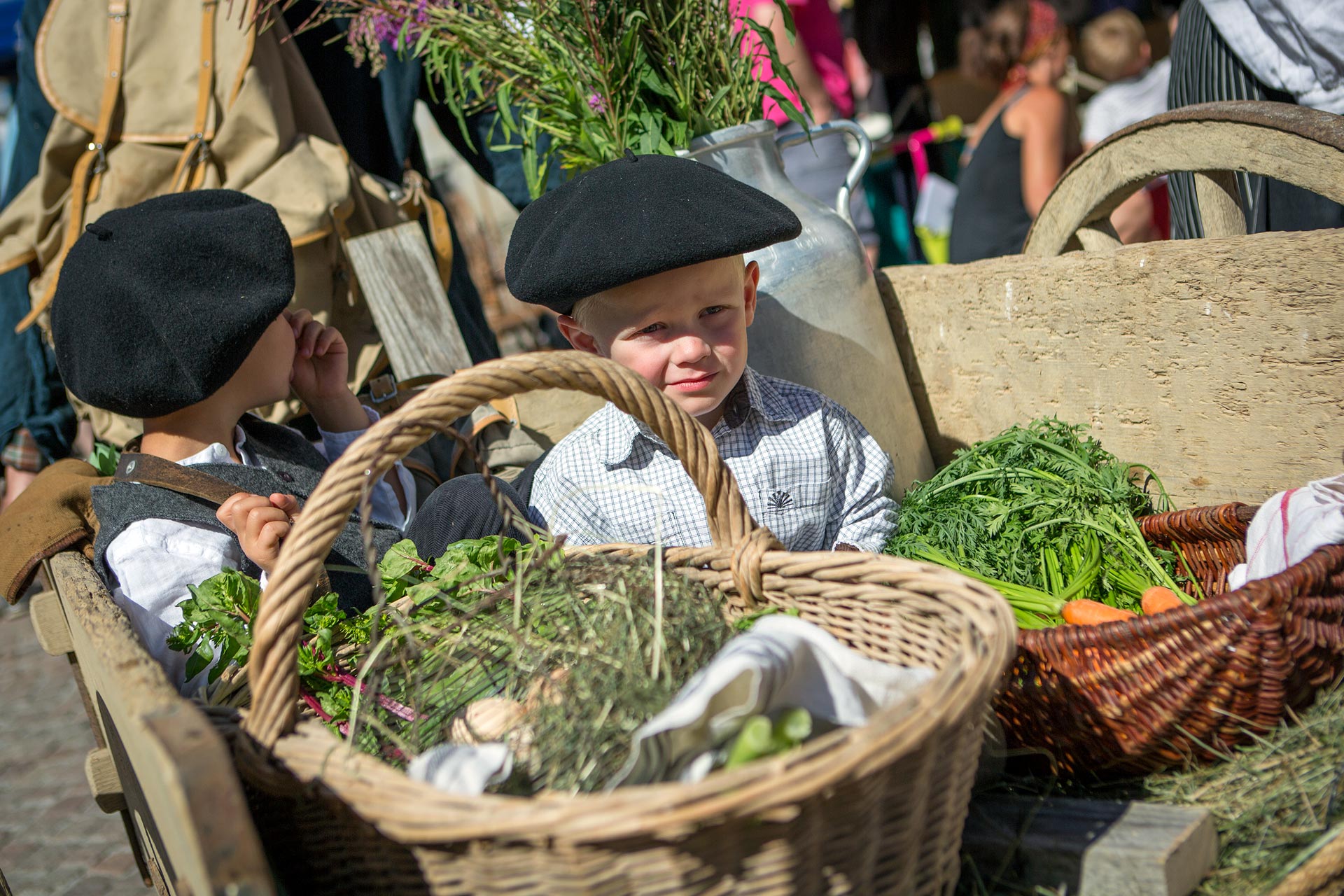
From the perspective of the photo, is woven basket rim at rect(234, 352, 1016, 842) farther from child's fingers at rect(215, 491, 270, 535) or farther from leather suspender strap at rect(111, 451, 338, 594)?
leather suspender strap at rect(111, 451, 338, 594)

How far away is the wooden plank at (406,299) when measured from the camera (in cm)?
282

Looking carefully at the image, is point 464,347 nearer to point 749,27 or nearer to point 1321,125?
point 749,27

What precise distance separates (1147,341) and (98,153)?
8.48ft

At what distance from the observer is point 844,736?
977 millimetres

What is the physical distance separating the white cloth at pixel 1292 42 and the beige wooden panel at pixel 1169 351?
94 cm

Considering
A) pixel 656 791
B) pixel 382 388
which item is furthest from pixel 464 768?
pixel 382 388

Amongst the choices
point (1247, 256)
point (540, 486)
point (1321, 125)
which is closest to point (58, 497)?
point (540, 486)

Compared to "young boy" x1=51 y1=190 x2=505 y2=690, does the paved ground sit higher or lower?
lower

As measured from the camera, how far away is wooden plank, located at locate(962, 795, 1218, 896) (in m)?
1.19

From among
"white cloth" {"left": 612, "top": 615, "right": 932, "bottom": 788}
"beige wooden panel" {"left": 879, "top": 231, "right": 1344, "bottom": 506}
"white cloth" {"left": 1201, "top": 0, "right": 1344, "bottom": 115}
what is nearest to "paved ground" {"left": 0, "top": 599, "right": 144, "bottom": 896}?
"white cloth" {"left": 612, "top": 615, "right": 932, "bottom": 788}

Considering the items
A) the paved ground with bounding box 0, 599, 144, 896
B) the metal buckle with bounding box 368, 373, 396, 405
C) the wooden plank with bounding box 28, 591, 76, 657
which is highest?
the metal buckle with bounding box 368, 373, 396, 405

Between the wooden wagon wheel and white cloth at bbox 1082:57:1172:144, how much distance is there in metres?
3.44

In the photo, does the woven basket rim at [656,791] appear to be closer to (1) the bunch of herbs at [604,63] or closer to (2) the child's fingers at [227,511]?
(2) the child's fingers at [227,511]

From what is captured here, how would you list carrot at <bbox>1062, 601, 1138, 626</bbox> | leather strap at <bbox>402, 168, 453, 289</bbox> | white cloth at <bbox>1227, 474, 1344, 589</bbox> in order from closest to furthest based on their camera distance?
white cloth at <bbox>1227, 474, 1344, 589</bbox>
carrot at <bbox>1062, 601, 1138, 626</bbox>
leather strap at <bbox>402, 168, 453, 289</bbox>
